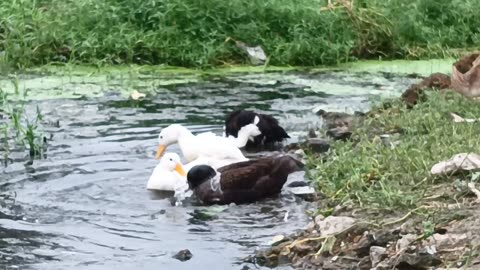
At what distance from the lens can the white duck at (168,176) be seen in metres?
7.84

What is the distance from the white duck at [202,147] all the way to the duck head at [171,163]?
29cm

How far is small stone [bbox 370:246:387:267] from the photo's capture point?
5770 millimetres

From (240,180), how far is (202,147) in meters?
0.94

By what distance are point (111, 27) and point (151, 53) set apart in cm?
62

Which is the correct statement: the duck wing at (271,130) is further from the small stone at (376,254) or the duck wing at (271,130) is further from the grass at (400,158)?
the small stone at (376,254)

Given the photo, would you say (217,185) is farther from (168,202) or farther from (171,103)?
(171,103)

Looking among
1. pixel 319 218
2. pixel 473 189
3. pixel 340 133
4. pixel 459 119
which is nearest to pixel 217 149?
pixel 340 133

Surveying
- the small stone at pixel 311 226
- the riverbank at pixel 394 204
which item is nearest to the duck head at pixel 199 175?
the riverbank at pixel 394 204

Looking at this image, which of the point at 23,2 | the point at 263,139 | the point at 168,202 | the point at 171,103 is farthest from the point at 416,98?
the point at 23,2

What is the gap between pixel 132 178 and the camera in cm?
827

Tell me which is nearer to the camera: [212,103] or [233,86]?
[212,103]

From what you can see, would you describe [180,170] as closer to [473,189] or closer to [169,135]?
[169,135]

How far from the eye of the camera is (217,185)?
757 cm

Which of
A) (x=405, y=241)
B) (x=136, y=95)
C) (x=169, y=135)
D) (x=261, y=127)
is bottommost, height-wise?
(x=136, y=95)
